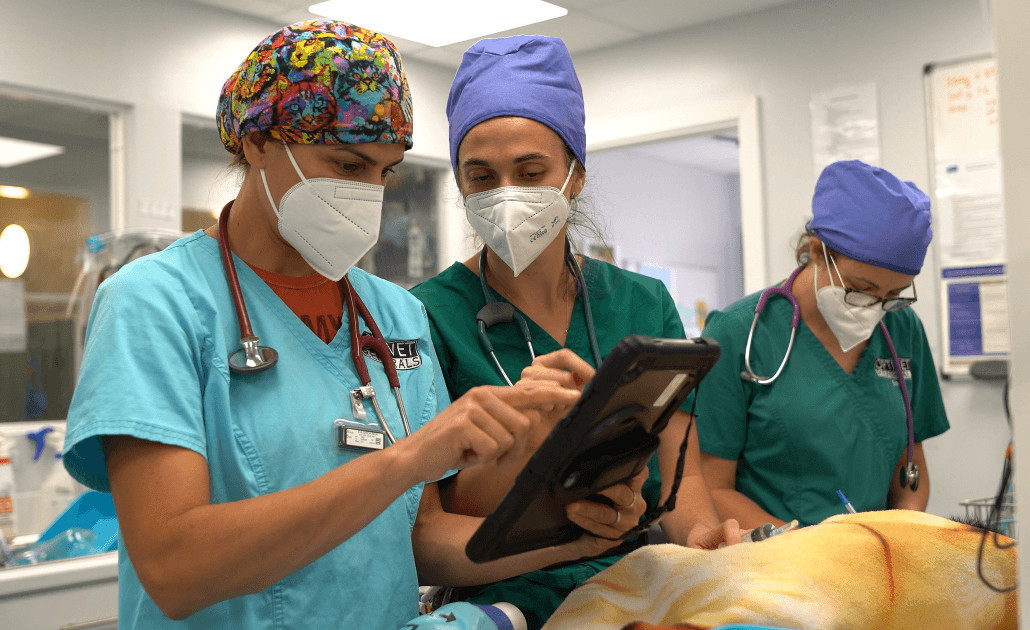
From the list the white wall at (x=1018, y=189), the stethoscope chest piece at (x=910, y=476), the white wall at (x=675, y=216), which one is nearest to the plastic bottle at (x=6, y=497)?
the stethoscope chest piece at (x=910, y=476)

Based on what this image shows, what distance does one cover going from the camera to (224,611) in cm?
100

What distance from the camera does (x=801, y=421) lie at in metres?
1.86

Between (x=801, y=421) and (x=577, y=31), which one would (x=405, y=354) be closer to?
(x=801, y=421)

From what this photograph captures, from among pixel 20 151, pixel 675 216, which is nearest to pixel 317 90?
pixel 20 151

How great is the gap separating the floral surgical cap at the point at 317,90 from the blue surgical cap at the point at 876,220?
1.12m

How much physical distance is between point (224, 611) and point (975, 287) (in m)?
3.15

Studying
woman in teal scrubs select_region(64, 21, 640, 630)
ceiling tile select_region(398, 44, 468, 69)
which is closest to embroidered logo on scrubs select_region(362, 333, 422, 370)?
woman in teal scrubs select_region(64, 21, 640, 630)

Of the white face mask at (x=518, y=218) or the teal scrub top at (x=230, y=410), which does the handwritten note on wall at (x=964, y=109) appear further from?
the teal scrub top at (x=230, y=410)

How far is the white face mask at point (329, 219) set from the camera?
1.14m

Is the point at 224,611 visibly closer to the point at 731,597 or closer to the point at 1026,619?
the point at 731,597

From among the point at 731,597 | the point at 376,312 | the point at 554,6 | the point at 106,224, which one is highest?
the point at 554,6

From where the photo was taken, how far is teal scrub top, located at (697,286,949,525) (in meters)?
1.84

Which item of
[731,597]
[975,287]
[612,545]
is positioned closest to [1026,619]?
[731,597]

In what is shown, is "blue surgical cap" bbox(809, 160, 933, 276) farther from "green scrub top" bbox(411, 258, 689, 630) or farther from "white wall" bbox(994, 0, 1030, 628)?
"white wall" bbox(994, 0, 1030, 628)
